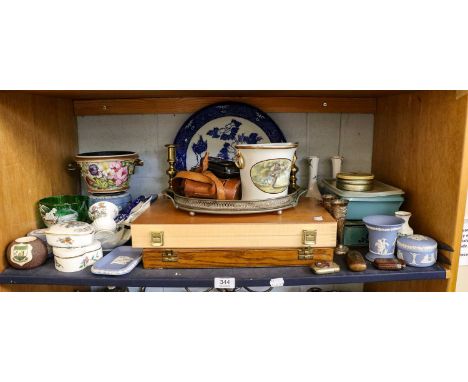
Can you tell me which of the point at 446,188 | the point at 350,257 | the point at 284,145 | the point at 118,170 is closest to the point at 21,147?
the point at 118,170

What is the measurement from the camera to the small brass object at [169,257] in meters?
0.87

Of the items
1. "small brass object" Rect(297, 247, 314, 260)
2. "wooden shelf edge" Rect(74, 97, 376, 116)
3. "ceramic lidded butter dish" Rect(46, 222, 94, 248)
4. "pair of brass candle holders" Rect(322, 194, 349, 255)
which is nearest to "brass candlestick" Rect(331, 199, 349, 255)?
"pair of brass candle holders" Rect(322, 194, 349, 255)

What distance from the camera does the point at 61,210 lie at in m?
0.99

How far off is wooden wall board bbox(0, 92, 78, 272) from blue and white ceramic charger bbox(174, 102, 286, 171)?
34cm

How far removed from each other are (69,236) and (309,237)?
535 millimetres

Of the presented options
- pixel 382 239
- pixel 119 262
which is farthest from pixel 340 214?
pixel 119 262

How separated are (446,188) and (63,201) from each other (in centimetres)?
97

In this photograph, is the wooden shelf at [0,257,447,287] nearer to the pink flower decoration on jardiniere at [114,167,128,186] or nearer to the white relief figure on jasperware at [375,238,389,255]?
the white relief figure on jasperware at [375,238,389,255]

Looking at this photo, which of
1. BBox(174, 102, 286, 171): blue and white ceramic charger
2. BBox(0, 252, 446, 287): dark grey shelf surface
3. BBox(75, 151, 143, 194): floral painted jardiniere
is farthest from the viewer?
BBox(174, 102, 286, 171): blue and white ceramic charger

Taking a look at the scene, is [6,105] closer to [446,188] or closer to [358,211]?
[358,211]

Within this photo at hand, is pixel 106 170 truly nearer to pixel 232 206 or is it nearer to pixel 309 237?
pixel 232 206

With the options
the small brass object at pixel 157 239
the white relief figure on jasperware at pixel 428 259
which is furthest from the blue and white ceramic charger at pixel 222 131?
the white relief figure on jasperware at pixel 428 259

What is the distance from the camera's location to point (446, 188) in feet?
2.90

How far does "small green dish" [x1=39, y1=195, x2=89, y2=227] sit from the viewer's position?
3.25ft
